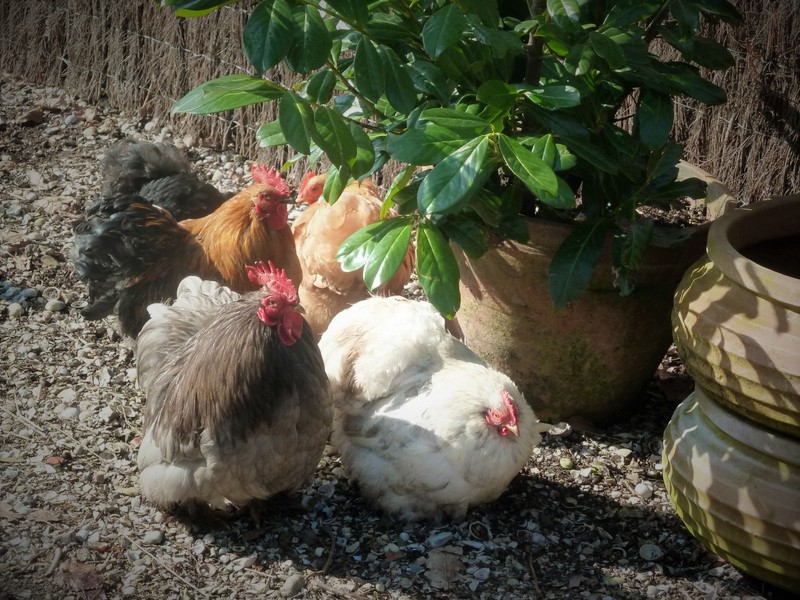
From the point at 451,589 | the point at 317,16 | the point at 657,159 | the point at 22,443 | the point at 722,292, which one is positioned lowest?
the point at 22,443

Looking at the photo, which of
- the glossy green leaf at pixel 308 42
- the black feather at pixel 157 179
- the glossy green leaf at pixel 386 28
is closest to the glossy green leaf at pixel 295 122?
the glossy green leaf at pixel 308 42

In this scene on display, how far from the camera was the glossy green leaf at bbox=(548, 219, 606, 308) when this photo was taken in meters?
2.98

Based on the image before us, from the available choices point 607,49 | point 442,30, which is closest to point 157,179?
point 442,30

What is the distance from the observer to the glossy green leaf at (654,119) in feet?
9.34

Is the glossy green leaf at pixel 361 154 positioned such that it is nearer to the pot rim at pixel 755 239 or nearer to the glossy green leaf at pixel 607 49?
the glossy green leaf at pixel 607 49

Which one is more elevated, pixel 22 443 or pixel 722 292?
pixel 722 292

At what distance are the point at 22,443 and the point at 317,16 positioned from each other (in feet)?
7.74

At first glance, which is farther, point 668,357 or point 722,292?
point 668,357

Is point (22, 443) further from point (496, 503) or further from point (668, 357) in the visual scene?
point (668, 357)

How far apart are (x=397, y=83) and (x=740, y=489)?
5.58ft

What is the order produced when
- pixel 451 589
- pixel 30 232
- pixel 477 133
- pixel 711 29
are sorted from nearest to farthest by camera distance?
pixel 477 133 → pixel 451 589 → pixel 711 29 → pixel 30 232

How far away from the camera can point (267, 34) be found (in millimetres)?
2221

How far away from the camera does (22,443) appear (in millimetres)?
3568

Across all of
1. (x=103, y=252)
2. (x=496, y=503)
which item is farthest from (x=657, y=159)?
(x=103, y=252)
